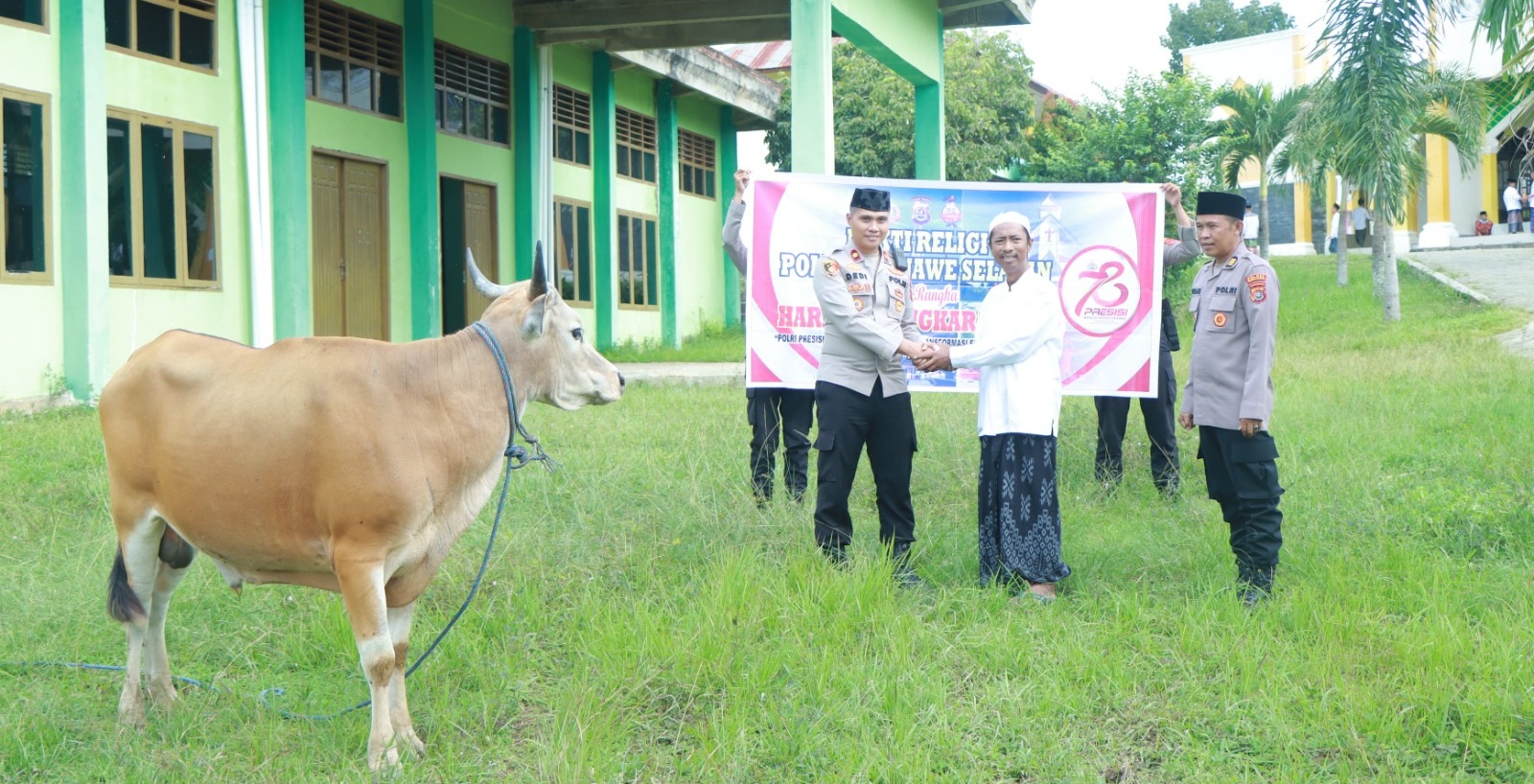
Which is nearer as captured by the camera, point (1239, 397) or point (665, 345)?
point (1239, 397)

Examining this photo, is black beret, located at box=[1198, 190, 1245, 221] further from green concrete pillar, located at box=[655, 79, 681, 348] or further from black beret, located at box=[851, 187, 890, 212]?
green concrete pillar, located at box=[655, 79, 681, 348]

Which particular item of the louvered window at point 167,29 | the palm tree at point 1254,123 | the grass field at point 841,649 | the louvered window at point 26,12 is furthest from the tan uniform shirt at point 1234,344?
the palm tree at point 1254,123

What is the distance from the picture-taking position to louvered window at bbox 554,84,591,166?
18.5 meters

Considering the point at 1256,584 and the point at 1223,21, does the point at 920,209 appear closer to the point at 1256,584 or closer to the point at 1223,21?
the point at 1256,584

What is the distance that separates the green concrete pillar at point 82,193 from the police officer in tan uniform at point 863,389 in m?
7.58

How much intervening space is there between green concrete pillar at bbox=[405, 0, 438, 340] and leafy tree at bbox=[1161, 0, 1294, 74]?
1955 inches

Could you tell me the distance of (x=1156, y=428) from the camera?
25.4 ft

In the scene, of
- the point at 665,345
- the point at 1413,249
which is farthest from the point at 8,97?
the point at 1413,249

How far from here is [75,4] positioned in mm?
10617

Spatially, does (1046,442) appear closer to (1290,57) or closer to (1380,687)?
(1380,687)

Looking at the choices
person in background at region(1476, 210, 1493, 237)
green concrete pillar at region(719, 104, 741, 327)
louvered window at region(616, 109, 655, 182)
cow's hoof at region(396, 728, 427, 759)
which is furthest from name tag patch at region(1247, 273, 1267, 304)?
person in background at region(1476, 210, 1493, 237)

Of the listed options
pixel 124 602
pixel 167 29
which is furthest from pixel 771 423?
pixel 167 29

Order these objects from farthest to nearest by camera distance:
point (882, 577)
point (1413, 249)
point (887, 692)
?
point (1413, 249)
point (882, 577)
point (887, 692)

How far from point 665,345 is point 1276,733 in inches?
694
